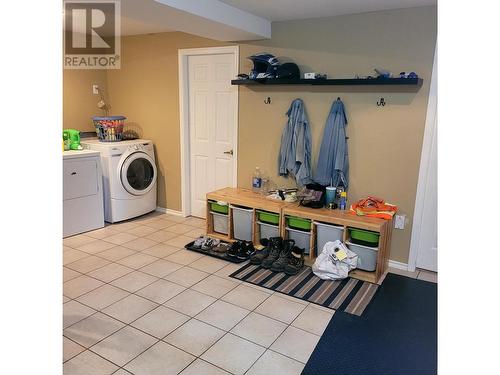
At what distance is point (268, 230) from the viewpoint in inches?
156

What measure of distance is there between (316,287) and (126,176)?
2774mm

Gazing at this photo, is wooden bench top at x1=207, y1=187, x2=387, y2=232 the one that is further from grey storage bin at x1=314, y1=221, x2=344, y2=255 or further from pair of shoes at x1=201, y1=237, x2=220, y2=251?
pair of shoes at x1=201, y1=237, x2=220, y2=251

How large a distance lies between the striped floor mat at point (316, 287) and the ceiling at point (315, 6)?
92.3 inches

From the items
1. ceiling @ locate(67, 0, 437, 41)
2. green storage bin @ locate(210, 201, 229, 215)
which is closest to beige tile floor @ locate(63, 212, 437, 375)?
green storage bin @ locate(210, 201, 229, 215)

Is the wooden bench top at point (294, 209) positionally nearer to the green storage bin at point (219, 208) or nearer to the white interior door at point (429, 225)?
the green storage bin at point (219, 208)

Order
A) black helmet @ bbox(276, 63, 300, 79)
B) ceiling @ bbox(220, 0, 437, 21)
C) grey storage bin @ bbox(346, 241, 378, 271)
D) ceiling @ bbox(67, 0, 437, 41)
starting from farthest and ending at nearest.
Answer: black helmet @ bbox(276, 63, 300, 79) → grey storage bin @ bbox(346, 241, 378, 271) → ceiling @ bbox(220, 0, 437, 21) → ceiling @ bbox(67, 0, 437, 41)

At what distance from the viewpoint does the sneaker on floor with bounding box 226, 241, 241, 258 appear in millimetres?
3850

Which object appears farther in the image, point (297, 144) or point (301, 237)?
point (297, 144)

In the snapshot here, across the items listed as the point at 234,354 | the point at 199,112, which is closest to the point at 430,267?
the point at 234,354

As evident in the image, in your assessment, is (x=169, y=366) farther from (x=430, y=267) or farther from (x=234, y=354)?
(x=430, y=267)

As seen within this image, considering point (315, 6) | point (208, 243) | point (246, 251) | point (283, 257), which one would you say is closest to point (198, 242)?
point (208, 243)

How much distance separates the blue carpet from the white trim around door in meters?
2.27

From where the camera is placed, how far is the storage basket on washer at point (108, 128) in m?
4.91

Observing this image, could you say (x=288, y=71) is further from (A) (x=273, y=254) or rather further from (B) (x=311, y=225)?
(A) (x=273, y=254)
